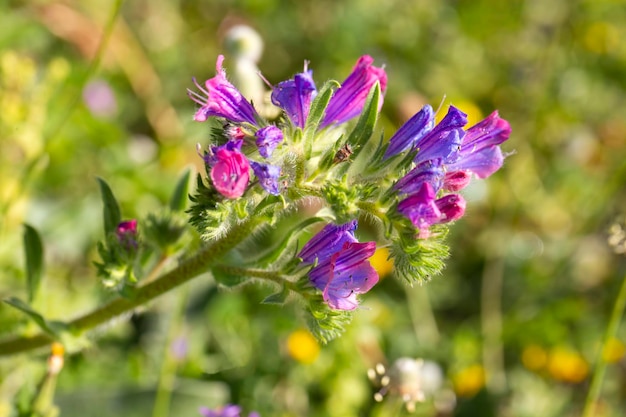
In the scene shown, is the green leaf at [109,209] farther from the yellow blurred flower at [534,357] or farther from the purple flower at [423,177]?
the yellow blurred flower at [534,357]

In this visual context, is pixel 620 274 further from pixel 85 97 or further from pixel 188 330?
pixel 85 97

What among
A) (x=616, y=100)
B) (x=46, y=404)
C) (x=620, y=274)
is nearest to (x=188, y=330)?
(x=46, y=404)

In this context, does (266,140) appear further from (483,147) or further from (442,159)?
(483,147)

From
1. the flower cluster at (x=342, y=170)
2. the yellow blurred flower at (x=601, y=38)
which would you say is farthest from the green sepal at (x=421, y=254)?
the yellow blurred flower at (x=601, y=38)

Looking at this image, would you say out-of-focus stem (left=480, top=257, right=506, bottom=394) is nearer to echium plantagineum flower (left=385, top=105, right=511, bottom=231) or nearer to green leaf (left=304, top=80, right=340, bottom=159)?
echium plantagineum flower (left=385, top=105, right=511, bottom=231)

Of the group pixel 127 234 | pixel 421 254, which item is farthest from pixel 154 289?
pixel 421 254
